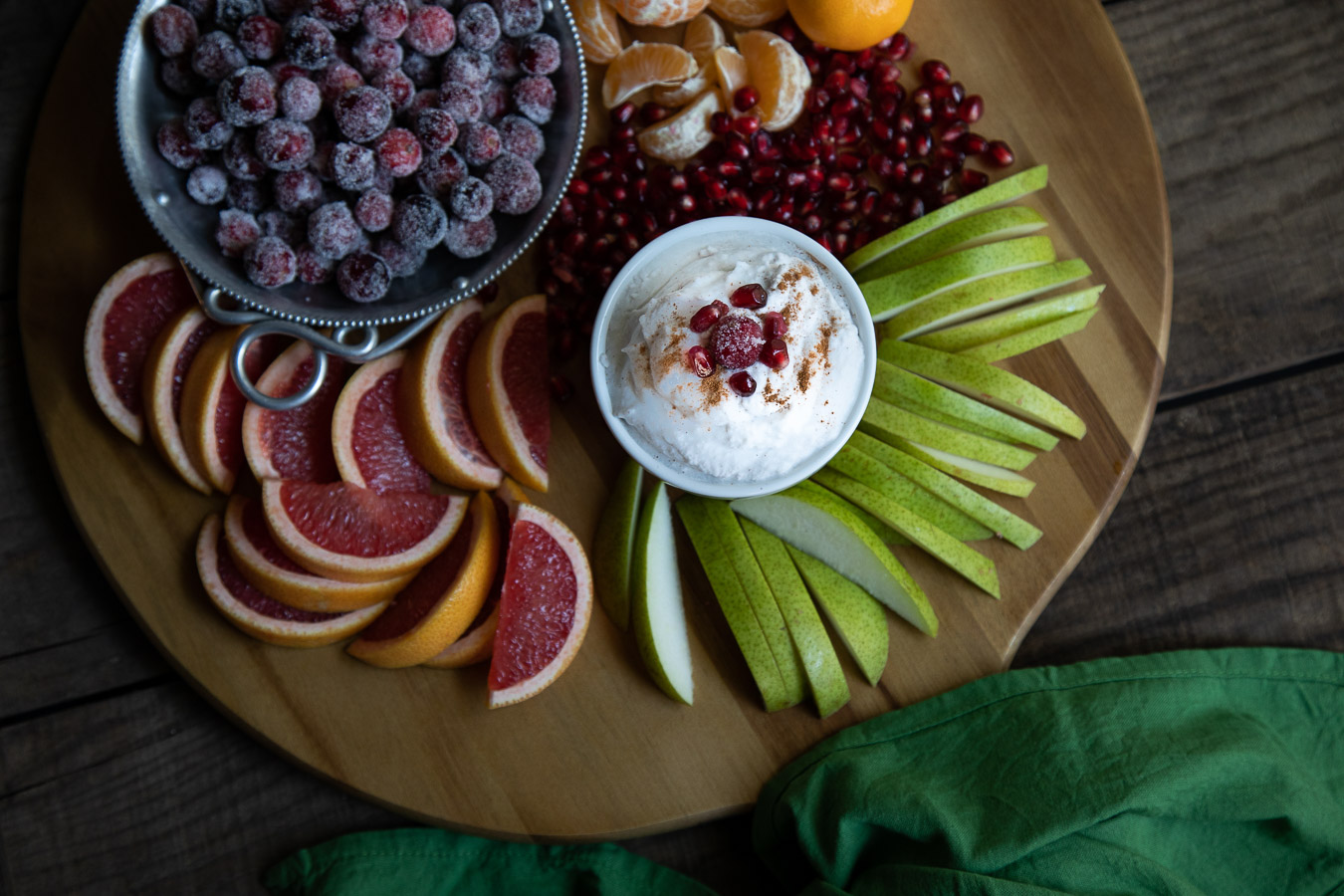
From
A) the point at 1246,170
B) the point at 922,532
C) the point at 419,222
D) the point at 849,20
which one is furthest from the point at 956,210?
the point at 419,222

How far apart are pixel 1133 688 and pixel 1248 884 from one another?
17.9 inches

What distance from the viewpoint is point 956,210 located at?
1.76m

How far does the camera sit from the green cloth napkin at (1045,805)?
169 cm

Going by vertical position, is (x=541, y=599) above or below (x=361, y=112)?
below

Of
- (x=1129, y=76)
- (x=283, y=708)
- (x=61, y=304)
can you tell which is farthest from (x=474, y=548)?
(x=1129, y=76)

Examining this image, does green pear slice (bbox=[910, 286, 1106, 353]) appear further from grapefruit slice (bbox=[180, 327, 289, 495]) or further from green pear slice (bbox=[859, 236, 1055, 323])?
grapefruit slice (bbox=[180, 327, 289, 495])

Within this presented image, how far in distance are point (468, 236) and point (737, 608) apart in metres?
0.85

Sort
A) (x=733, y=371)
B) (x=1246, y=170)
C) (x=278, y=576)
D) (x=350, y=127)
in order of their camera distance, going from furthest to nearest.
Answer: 1. (x=1246, y=170)
2. (x=278, y=576)
3. (x=350, y=127)
4. (x=733, y=371)

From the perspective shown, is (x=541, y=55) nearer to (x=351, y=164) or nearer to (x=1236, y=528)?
(x=351, y=164)

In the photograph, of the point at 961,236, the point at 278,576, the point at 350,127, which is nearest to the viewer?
the point at 350,127

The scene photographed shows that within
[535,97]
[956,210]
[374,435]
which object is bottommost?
[956,210]

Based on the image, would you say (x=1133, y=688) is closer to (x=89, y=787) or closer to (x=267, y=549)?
(x=267, y=549)

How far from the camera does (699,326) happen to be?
4.75 feet

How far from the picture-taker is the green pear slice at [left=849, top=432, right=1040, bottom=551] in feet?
5.75
